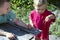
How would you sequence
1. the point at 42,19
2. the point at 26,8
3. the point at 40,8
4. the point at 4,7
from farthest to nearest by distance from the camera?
the point at 26,8
the point at 42,19
the point at 40,8
the point at 4,7

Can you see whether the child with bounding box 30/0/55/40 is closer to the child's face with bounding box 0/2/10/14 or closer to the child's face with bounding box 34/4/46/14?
the child's face with bounding box 34/4/46/14

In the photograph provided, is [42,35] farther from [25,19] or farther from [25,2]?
[25,2]

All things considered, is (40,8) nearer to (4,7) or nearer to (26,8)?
(4,7)

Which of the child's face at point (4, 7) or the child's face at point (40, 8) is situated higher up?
the child's face at point (4, 7)

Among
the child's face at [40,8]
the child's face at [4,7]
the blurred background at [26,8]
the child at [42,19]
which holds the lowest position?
the blurred background at [26,8]

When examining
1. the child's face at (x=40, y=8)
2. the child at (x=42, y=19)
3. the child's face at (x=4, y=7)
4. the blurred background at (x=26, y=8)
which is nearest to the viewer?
the child's face at (x=4, y=7)

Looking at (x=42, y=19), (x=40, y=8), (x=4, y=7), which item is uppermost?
(x=4, y=7)

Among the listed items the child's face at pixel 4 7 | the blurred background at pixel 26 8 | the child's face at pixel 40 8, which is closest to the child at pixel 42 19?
the child's face at pixel 40 8

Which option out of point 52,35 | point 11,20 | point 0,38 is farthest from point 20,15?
point 0,38

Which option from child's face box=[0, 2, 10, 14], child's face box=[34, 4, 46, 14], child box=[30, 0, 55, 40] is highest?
child's face box=[0, 2, 10, 14]

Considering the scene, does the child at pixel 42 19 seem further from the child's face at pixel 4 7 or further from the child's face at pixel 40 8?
the child's face at pixel 4 7

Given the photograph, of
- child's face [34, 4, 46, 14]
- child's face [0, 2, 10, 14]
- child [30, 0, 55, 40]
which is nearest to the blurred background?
child [30, 0, 55, 40]

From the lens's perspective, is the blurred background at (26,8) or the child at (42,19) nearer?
the child at (42,19)

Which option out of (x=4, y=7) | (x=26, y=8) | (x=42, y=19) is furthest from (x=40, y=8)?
(x=26, y=8)
